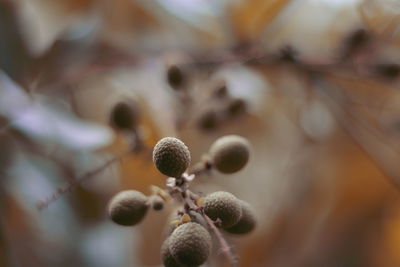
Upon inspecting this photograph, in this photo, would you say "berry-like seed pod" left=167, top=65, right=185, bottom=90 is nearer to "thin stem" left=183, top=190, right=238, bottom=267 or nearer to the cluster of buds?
the cluster of buds

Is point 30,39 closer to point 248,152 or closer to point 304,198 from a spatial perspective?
point 248,152

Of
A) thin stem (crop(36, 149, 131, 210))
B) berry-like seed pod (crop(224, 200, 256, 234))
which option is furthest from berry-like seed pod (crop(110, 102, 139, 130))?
berry-like seed pod (crop(224, 200, 256, 234))

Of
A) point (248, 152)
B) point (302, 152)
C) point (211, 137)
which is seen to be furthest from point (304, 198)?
point (248, 152)

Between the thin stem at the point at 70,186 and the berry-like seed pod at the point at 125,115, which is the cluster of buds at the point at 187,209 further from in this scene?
the berry-like seed pod at the point at 125,115

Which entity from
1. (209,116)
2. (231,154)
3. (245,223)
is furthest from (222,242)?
(209,116)

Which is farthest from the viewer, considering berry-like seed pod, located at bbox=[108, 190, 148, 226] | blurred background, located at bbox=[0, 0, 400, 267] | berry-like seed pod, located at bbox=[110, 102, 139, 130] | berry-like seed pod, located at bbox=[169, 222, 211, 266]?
blurred background, located at bbox=[0, 0, 400, 267]

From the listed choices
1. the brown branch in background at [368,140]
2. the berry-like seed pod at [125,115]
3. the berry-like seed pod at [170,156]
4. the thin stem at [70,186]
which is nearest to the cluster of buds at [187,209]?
the berry-like seed pod at [170,156]
